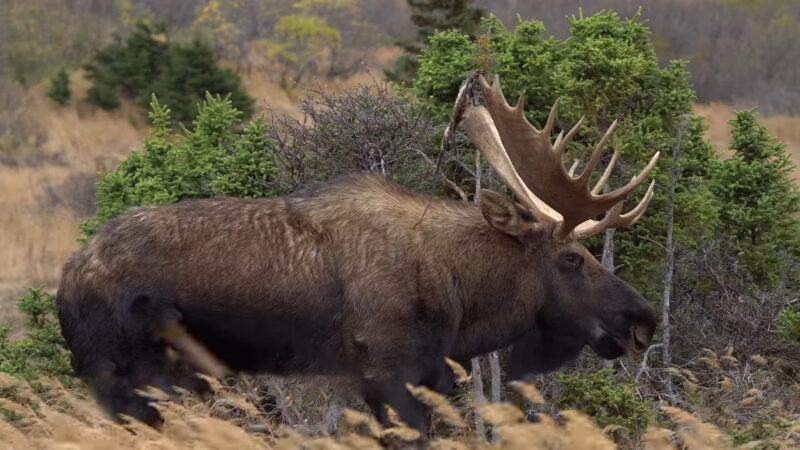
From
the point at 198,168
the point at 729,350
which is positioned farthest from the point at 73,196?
the point at 729,350

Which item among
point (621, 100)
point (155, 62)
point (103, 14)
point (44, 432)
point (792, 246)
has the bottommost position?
point (44, 432)

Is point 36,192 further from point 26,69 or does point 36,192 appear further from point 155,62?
point 26,69

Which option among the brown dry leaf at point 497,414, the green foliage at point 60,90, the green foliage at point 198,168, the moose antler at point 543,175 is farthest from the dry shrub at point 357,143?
the green foliage at point 60,90

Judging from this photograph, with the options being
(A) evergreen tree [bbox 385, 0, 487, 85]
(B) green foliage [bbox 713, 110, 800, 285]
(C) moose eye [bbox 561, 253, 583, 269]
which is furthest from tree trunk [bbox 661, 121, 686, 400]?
(A) evergreen tree [bbox 385, 0, 487, 85]

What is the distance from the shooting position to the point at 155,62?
34438 mm

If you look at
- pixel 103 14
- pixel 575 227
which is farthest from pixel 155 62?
pixel 575 227

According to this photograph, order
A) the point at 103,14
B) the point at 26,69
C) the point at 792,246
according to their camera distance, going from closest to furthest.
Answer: the point at 792,246, the point at 26,69, the point at 103,14

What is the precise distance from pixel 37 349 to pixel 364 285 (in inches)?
173

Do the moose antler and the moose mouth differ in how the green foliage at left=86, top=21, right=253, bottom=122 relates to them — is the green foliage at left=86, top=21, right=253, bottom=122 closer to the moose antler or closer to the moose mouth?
the moose antler

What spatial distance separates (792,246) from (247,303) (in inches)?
258

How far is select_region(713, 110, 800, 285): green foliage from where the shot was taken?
33.9 ft

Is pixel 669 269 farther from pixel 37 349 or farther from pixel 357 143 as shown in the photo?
pixel 37 349

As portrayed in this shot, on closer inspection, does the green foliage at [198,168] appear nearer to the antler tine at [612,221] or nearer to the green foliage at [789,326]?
the antler tine at [612,221]

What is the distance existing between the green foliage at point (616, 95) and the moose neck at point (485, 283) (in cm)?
312
